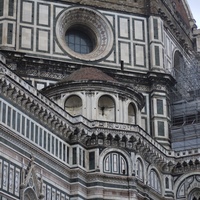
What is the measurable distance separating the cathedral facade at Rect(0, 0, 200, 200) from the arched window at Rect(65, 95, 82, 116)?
0.06 m

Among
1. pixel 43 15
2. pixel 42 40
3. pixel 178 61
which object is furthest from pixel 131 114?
pixel 178 61

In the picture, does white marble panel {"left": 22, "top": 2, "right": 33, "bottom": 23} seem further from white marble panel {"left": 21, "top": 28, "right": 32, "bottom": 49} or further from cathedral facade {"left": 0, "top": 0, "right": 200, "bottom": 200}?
white marble panel {"left": 21, "top": 28, "right": 32, "bottom": 49}

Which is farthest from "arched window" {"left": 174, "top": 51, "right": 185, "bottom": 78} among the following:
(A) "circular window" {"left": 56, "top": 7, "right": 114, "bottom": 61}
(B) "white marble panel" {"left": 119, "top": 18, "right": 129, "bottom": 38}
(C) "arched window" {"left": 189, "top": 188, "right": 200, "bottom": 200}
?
(C) "arched window" {"left": 189, "top": 188, "right": 200, "bottom": 200}

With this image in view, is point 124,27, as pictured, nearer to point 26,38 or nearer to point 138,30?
point 138,30

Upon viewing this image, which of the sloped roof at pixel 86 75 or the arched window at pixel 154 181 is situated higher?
the sloped roof at pixel 86 75

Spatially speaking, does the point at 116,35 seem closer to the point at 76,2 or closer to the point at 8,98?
the point at 76,2

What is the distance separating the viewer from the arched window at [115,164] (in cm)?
3650

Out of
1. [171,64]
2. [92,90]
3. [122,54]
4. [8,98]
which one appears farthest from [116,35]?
[8,98]

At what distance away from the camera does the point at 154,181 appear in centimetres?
3991

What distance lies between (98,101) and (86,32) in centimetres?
872

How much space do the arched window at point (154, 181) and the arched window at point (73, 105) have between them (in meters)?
5.70

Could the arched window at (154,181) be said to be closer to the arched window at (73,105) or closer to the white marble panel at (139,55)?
the arched window at (73,105)

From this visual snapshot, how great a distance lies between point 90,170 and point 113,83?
A: 5373 millimetres

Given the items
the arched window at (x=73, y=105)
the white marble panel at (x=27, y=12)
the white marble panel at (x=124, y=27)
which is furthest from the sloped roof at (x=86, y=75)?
the white marble panel at (x=124, y=27)
